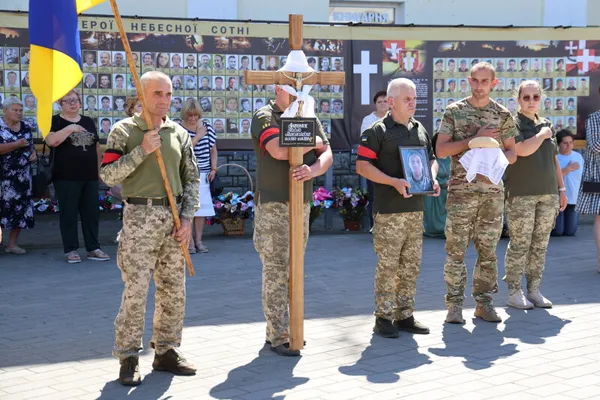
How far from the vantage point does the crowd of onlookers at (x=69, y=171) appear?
10.2m

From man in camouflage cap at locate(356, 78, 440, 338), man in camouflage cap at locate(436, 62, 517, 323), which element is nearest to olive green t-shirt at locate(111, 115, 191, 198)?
man in camouflage cap at locate(356, 78, 440, 338)

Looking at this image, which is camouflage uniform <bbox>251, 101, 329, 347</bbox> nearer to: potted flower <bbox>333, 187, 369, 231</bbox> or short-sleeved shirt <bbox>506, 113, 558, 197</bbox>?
short-sleeved shirt <bbox>506, 113, 558, 197</bbox>

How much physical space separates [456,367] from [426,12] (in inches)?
406

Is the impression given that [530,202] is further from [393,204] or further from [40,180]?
[40,180]

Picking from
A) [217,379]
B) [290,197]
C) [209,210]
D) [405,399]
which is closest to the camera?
[405,399]

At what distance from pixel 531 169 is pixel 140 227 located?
359cm

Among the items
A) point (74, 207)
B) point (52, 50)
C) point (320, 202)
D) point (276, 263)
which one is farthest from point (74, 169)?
point (52, 50)

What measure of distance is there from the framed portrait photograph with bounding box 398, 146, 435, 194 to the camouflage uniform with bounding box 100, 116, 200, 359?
68.5 inches

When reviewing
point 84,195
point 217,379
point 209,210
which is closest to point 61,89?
point 217,379

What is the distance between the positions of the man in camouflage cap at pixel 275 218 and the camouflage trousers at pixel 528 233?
213 cm

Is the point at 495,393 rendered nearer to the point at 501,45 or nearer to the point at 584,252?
the point at 584,252

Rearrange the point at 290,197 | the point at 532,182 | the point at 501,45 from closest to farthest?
the point at 290,197 < the point at 532,182 < the point at 501,45

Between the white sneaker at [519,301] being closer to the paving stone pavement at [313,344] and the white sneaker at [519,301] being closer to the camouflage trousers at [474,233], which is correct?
the paving stone pavement at [313,344]

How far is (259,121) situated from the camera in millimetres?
6500
